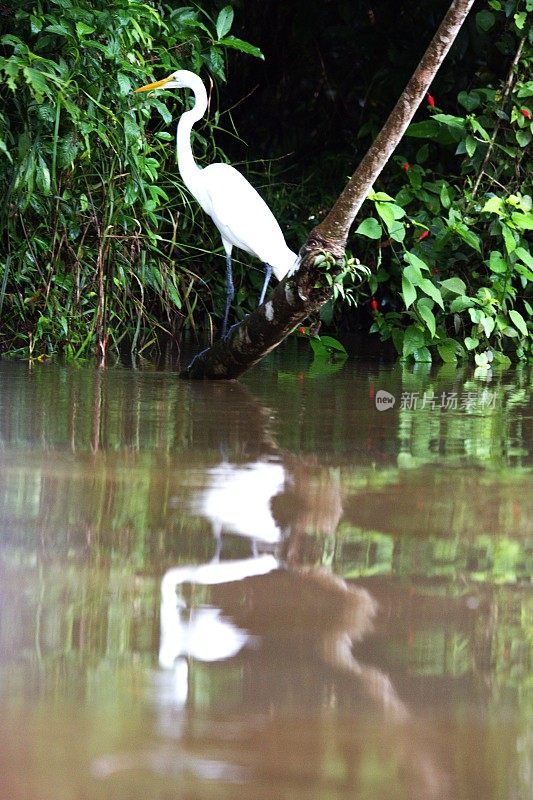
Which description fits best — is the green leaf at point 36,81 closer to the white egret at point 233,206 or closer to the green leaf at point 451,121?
the white egret at point 233,206

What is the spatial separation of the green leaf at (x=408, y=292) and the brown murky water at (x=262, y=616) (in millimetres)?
2202

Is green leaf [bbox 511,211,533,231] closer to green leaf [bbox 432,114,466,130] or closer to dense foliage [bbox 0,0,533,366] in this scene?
dense foliage [bbox 0,0,533,366]

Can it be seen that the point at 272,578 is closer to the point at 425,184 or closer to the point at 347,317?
the point at 425,184

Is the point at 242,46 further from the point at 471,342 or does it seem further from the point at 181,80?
the point at 471,342

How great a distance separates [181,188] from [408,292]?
127 centimetres

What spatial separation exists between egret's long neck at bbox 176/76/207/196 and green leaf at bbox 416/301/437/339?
1199 millimetres

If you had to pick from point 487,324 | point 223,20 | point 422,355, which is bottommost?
point 422,355

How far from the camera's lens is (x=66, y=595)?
4.69ft

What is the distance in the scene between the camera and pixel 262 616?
137cm

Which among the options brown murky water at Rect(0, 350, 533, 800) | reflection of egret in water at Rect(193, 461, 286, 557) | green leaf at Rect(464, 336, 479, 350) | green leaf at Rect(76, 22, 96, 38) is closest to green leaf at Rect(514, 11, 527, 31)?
green leaf at Rect(464, 336, 479, 350)

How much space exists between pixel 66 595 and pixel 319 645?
0.36m

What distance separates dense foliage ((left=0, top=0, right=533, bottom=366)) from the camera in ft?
14.5

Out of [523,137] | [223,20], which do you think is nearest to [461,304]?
[523,137]

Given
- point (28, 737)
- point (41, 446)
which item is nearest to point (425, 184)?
point (41, 446)
